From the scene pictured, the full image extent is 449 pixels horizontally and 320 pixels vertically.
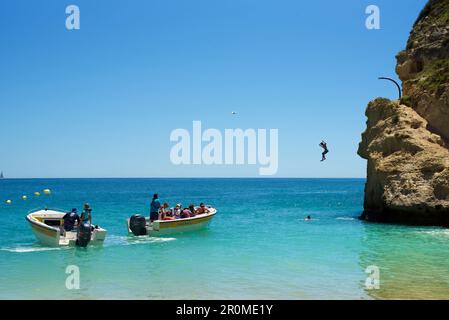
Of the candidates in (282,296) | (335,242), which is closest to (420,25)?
(335,242)

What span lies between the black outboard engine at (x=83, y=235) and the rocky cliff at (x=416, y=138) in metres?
17.0

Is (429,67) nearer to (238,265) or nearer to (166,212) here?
(166,212)

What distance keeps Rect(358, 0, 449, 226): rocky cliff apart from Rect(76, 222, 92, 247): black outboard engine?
17.0 m

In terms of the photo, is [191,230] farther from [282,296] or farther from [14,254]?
[282,296]

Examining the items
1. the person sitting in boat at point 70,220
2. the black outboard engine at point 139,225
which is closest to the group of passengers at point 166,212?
the black outboard engine at point 139,225

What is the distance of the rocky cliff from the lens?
26.3 metres

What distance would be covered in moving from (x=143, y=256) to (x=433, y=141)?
18.2 metres

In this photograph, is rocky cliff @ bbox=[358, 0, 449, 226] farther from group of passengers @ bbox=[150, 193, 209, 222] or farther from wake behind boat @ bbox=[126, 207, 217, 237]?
wake behind boat @ bbox=[126, 207, 217, 237]

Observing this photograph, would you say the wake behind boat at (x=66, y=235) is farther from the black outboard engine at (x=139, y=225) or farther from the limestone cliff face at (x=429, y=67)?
the limestone cliff face at (x=429, y=67)

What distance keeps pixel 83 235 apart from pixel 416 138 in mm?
18968

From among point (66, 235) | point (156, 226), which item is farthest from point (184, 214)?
point (66, 235)

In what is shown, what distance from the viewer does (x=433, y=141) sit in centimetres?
2764

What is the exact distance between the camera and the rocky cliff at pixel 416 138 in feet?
86.4

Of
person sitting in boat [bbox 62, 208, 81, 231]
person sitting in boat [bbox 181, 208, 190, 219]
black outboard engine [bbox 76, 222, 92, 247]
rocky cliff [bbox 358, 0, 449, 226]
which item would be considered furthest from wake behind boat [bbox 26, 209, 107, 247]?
rocky cliff [bbox 358, 0, 449, 226]
